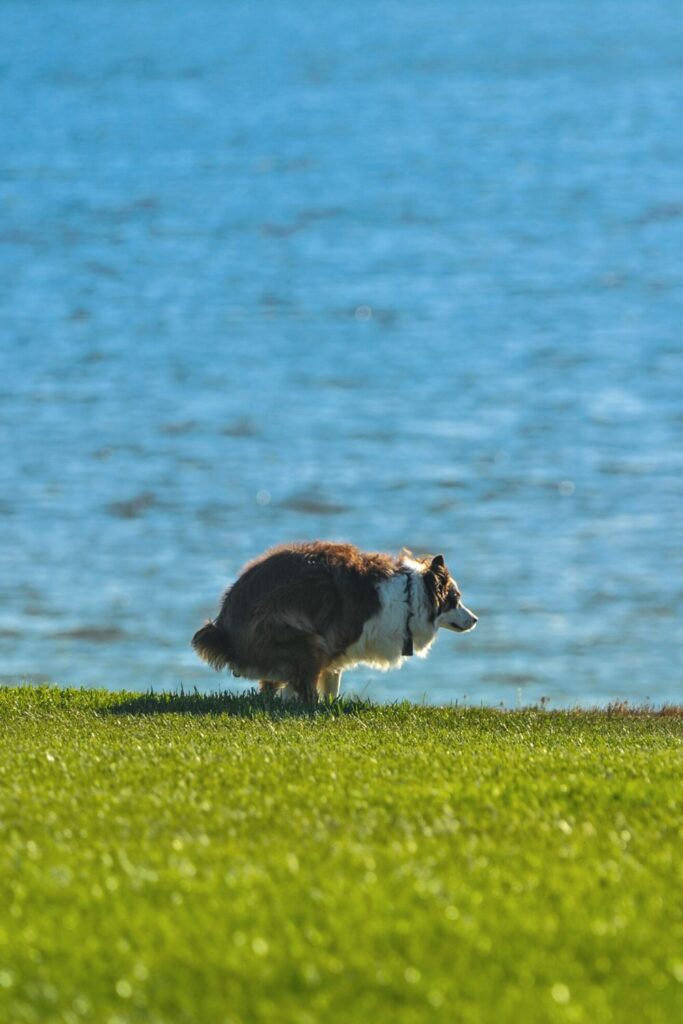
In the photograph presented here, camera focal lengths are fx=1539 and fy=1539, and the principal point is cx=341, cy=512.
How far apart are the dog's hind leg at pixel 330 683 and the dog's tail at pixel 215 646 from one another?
1.27 m

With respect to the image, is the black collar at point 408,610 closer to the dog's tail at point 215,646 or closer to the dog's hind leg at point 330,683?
the dog's hind leg at point 330,683

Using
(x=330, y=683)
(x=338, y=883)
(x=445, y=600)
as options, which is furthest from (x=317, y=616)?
(x=338, y=883)

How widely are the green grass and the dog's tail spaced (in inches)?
146

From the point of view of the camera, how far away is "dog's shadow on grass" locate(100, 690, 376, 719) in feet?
52.9

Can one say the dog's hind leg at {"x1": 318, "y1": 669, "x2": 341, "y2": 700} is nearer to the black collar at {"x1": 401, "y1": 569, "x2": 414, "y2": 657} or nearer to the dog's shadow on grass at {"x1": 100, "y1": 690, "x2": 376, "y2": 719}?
the dog's shadow on grass at {"x1": 100, "y1": 690, "x2": 376, "y2": 719}

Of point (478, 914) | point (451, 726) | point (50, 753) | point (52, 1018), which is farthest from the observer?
point (451, 726)

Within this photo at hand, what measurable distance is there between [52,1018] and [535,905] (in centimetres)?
255

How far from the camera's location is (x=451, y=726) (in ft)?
54.0

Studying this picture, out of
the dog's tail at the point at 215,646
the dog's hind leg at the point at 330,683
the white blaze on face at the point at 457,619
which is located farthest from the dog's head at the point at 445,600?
the dog's tail at the point at 215,646

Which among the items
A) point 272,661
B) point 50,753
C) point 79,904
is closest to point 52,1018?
point 79,904

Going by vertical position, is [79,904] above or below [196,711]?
above

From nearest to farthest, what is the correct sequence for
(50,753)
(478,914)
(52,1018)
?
(52,1018) → (478,914) → (50,753)

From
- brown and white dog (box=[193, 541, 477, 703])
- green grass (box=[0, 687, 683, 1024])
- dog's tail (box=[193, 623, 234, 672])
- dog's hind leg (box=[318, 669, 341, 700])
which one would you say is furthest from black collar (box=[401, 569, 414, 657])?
green grass (box=[0, 687, 683, 1024])

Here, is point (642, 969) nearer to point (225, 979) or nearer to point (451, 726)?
point (225, 979)
